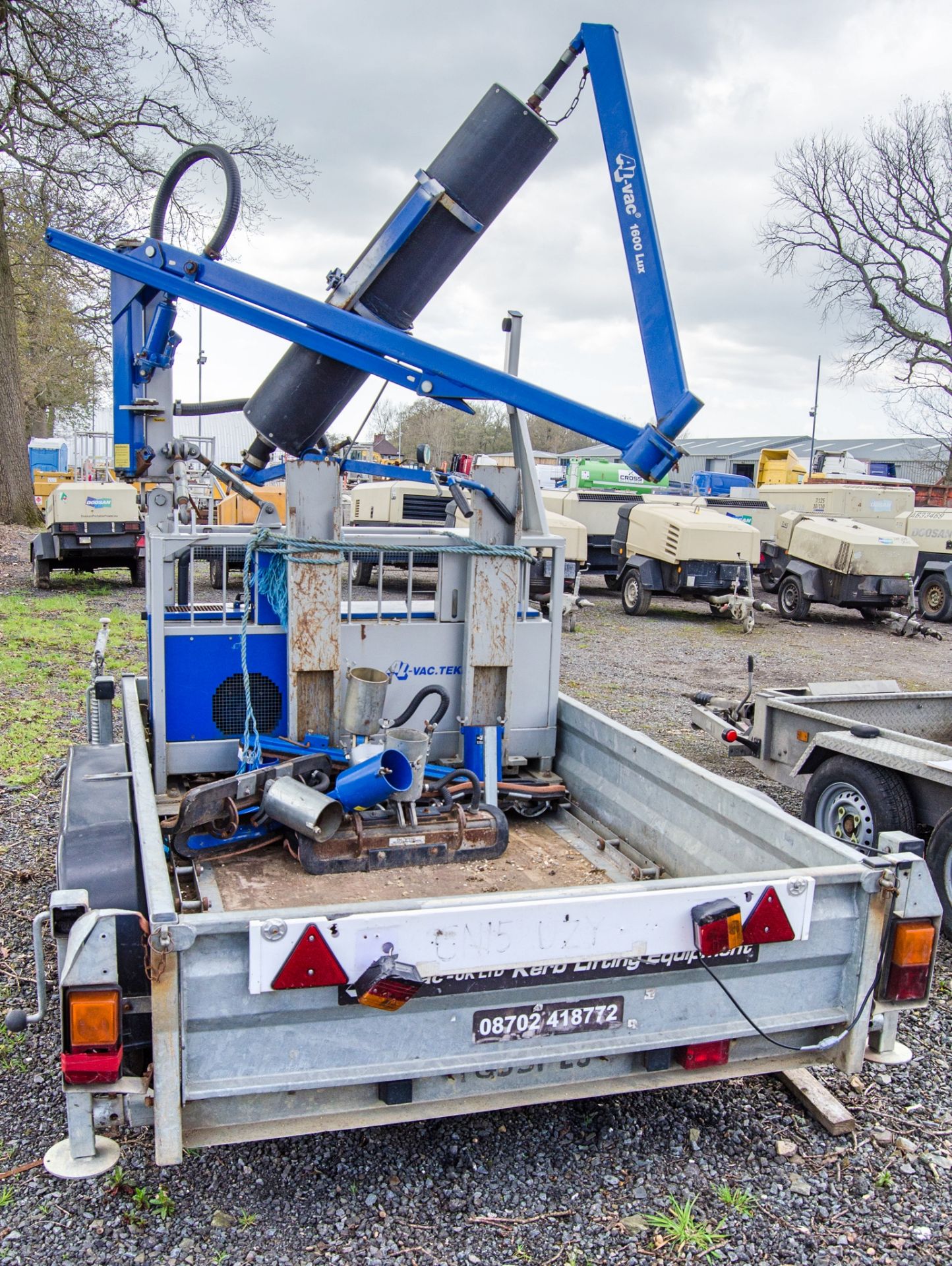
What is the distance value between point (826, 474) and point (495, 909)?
30.5 metres

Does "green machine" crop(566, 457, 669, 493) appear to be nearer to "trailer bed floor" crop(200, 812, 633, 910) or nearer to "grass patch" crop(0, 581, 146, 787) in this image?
"grass patch" crop(0, 581, 146, 787)

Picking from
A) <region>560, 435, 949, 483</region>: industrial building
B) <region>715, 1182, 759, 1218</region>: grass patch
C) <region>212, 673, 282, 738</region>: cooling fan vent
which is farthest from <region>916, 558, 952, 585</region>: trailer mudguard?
<region>560, 435, 949, 483</region>: industrial building

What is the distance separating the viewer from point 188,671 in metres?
4.10

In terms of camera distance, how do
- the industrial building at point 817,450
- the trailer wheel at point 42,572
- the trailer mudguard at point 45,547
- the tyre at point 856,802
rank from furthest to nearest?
the industrial building at point 817,450 < the trailer wheel at point 42,572 < the trailer mudguard at point 45,547 < the tyre at point 856,802

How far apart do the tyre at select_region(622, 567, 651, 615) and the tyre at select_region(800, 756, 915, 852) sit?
10.4 metres

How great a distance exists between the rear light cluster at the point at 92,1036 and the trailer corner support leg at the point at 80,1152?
0.06 metres

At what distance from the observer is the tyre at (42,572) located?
49.1ft

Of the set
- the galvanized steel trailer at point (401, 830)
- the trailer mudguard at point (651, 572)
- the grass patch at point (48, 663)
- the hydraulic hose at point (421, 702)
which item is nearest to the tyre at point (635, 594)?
the trailer mudguard at point (651, 572)

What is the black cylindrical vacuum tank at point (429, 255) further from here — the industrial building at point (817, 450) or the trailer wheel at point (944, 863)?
the industrial building at point (817, 450)

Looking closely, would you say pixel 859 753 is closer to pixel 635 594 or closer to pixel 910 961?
pixel 910 961

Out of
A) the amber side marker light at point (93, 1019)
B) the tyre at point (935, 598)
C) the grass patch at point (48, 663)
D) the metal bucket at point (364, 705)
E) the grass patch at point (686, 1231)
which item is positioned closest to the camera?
the amber side marker light at point (93, 1019)

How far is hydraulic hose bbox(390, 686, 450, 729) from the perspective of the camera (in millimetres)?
4121

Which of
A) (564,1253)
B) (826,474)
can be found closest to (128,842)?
(564,1253)

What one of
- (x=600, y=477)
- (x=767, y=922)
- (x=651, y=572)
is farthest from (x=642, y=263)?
(x=600, y=477)
